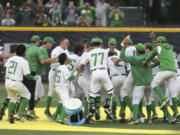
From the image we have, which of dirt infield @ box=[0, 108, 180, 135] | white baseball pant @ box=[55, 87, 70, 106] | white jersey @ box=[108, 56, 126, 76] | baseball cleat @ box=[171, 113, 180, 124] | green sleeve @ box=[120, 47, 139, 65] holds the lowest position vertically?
dirt infield @ box=[0, 108, 180, 135]

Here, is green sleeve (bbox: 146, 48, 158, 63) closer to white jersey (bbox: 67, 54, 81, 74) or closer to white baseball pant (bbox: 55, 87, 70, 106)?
white jersey (bbox: 67, 54, 81, 74)

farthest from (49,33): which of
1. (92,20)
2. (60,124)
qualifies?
(60,124)

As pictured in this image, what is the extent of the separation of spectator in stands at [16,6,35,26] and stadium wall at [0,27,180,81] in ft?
5.01

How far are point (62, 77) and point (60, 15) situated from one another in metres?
11.6

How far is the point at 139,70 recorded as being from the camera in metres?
14.8

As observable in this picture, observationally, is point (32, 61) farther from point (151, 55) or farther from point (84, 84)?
point (151, 55)

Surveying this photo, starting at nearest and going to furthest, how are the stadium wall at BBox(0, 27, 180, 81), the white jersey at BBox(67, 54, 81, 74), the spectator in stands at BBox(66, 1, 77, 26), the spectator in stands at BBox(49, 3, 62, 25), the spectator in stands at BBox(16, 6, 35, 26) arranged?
1. the white jersey at BBox(67, 54, 81, 74)
2. the stadium wall at BBox(0, 27, 180, 81)
3. the spectator in stands at BBox(49, 3, 62, 25)
4. the spectator in stands at BBox(66, 1, 77, 26)
5. the spectator in stands at BBox(16, 6, 35, 26)

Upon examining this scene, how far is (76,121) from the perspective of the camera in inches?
561

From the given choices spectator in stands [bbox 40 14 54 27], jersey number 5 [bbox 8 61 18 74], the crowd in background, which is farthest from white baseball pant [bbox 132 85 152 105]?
spectator in stands [bbox 40 14 54 27]

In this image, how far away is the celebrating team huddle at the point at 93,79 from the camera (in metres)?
14.2

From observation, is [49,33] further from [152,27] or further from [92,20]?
[152,27]

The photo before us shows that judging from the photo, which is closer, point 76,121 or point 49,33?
point 76,121

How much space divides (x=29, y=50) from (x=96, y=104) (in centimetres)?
252

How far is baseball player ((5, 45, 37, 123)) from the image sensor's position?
46.1 ft
